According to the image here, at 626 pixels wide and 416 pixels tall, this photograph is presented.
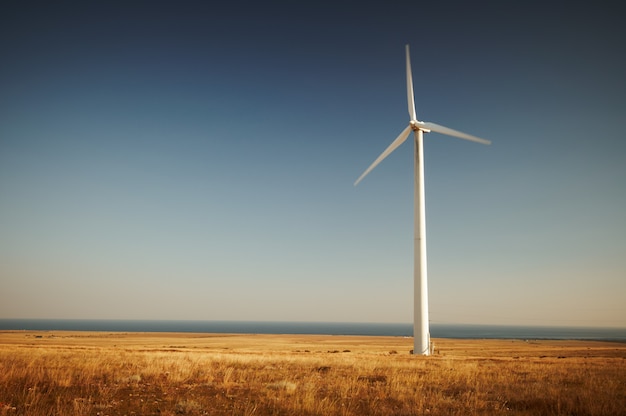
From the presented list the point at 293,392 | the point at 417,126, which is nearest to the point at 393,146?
the point at 417,126

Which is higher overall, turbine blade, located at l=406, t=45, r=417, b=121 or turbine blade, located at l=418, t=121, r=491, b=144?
turbine blade, located at l=406, t=45, r=417, b=121

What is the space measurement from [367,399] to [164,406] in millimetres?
5528

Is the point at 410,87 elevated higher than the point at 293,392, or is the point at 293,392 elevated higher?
the point at 410,87

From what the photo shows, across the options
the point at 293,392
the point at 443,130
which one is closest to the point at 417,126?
the point at 443,130

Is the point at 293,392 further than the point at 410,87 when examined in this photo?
No

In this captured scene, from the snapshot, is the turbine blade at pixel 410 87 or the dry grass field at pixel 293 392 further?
the turbine blade at pixel 410 87

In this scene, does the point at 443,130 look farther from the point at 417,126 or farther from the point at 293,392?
the point at 293,392

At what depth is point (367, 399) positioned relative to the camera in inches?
497

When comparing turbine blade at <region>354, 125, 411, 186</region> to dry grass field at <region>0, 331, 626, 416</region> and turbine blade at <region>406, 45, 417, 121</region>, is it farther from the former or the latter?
dry grass field at <region>0, 331, 626, 416</region>

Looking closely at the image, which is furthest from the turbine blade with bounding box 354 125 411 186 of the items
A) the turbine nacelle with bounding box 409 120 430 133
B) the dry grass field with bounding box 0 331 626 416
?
the dry grass field with bounding box 0 331 626 416

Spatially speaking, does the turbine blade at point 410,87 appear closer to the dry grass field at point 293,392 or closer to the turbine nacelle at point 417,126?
the turbine nacelle at point 417,126

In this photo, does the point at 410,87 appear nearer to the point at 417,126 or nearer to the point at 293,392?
the point at 417,126

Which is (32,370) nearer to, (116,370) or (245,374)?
(116,370)

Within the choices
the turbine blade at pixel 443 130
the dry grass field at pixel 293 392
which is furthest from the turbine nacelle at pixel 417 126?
the dry grass field at pixel 293 392
